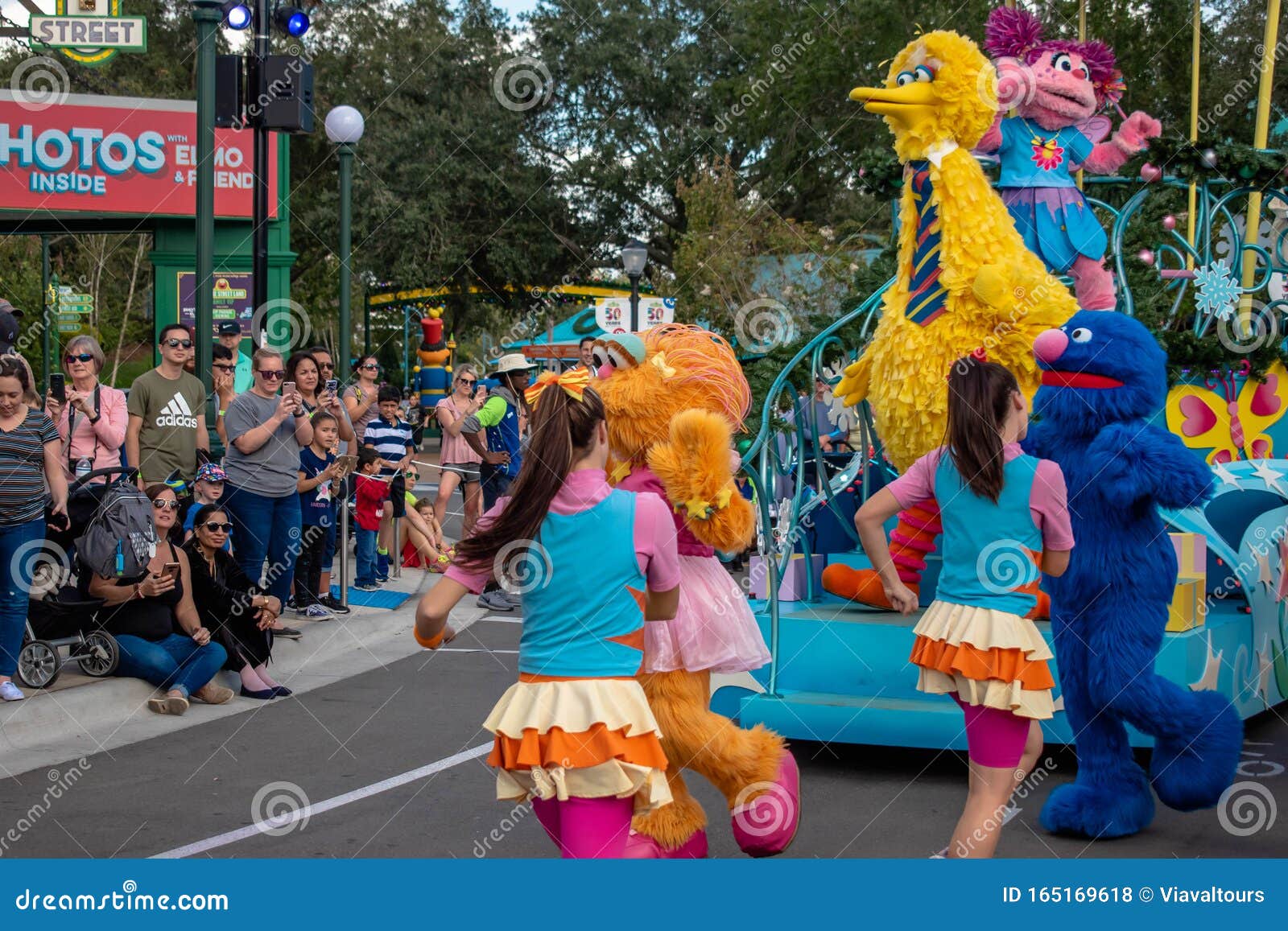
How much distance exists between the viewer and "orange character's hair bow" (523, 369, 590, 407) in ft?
11.7

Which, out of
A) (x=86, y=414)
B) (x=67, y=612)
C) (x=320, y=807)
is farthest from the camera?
(x=86, y=414)

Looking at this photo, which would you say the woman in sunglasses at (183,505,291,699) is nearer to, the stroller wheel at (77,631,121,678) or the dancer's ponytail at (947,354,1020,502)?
the stroller wheel at (77,631,121,678)

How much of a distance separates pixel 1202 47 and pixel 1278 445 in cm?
1606

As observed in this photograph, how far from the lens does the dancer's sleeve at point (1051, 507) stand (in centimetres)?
433

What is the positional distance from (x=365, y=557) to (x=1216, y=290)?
695cm

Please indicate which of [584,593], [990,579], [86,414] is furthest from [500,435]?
[584,593]

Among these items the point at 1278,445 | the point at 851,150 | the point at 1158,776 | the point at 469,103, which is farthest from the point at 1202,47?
the point at 1158,776

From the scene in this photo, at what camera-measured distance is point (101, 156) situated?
63.2 ft

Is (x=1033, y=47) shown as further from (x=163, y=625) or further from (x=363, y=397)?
(x=363, y=397)

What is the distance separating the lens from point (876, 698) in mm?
6027

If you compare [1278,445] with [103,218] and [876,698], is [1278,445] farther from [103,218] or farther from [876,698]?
[103,218]

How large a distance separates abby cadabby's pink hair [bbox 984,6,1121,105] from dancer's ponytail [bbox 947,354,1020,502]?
293 cm

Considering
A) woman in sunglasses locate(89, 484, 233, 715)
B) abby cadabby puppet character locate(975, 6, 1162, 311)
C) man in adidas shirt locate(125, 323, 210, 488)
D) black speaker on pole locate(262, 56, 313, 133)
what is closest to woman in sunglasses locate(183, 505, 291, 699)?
woman in sunglasses locate(89, 484, 233, 715)

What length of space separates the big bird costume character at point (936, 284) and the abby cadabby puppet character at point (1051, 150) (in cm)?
23
